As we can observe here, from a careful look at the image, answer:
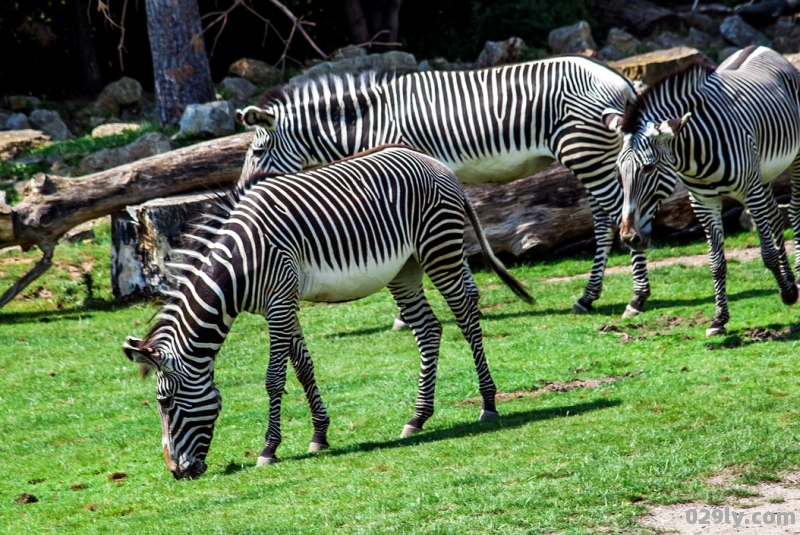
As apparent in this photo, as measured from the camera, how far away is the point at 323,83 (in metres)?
11.8

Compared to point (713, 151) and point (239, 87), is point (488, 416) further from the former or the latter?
point (239, 87)

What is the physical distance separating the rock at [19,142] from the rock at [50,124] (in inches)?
40.7

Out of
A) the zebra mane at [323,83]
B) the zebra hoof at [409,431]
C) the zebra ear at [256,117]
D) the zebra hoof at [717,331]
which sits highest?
the zebra mane at [323,83]

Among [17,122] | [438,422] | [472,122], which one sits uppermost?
[472,122]

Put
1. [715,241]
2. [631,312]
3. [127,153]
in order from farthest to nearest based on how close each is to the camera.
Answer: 1. [127,153]
2. [631,312]
3. [715,241]

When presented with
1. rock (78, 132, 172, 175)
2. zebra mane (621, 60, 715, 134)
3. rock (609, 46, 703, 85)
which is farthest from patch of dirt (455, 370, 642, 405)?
rock (78, 132, 172, 175)

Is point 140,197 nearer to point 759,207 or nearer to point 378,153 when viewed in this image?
point 378,153

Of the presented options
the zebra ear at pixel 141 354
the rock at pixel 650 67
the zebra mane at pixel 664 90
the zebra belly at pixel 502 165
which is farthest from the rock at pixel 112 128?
the zebra ear at pixel 141 354

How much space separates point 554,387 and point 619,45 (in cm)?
1729

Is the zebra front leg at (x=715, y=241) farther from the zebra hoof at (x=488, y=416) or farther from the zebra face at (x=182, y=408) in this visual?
the zebra face at (x=182, y=408)

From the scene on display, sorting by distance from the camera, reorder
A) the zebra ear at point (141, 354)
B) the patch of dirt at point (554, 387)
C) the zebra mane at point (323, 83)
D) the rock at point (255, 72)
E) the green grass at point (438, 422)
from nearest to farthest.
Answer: the green grass at point (438, 422)
the zebra ear at point (141, 354)
the patch of dirt at point (554, 387)
the zebra mane at point (323, 83)
the rock at point (255, 72)

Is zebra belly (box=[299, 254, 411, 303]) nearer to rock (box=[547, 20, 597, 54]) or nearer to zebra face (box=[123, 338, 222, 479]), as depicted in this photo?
zebra face (box=[123, 338, 222, 479])

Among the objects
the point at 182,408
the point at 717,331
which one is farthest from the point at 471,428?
the point at 717,331

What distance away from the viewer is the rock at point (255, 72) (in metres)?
22.7
